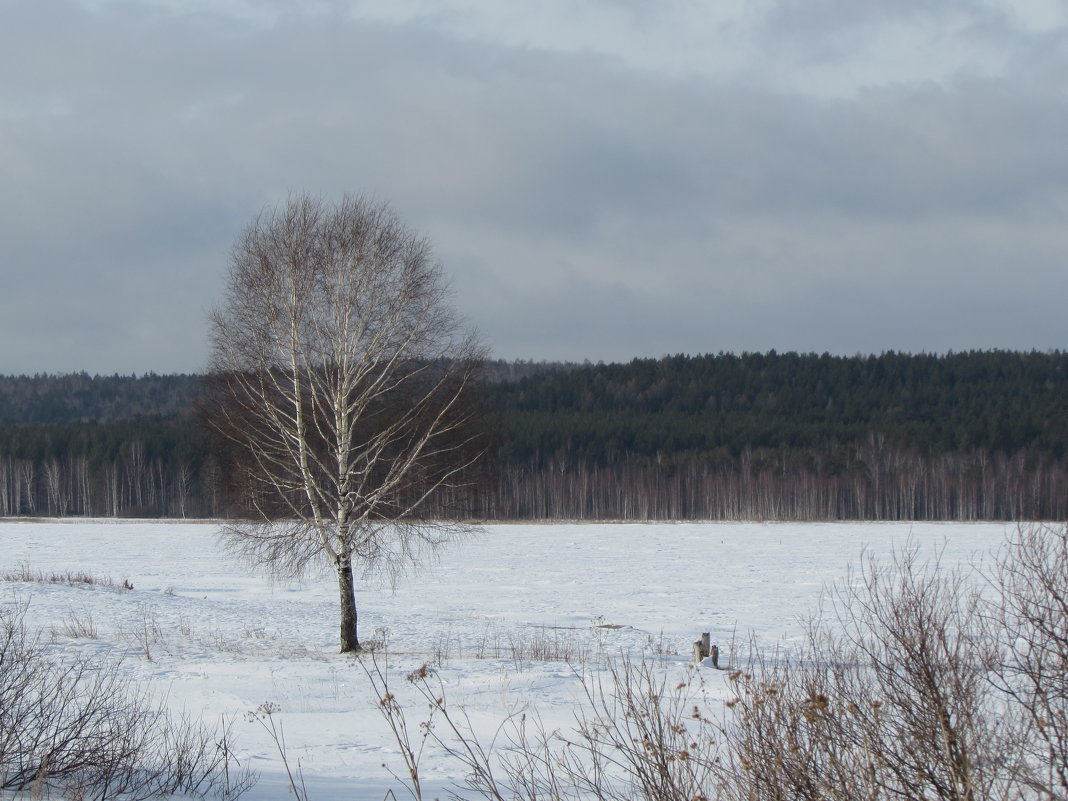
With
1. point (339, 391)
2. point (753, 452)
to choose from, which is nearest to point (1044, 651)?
point (339, 391)

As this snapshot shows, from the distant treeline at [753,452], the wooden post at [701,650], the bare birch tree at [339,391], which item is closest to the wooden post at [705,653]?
the wooden post at [701,650]

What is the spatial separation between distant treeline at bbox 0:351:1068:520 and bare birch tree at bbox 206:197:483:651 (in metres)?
70.6

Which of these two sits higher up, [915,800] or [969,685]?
[969,685]

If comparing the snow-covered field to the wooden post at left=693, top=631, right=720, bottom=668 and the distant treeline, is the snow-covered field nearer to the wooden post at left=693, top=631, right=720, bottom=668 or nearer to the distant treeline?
the wooden post at left=693, top=631, right=720, bottom=668

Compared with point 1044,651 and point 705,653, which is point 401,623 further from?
point 1044,651

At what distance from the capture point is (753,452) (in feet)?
354

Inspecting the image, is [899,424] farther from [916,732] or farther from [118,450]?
[916,732]

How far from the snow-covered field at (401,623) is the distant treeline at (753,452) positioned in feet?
165

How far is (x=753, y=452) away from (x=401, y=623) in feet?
295

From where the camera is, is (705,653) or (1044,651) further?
(705,653)

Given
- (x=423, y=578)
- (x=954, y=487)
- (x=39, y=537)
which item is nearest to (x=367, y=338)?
(x=423, y=578)

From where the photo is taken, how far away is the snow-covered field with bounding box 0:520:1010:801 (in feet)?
39.1

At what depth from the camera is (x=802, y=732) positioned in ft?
18.1

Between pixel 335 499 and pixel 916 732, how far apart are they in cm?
1283
